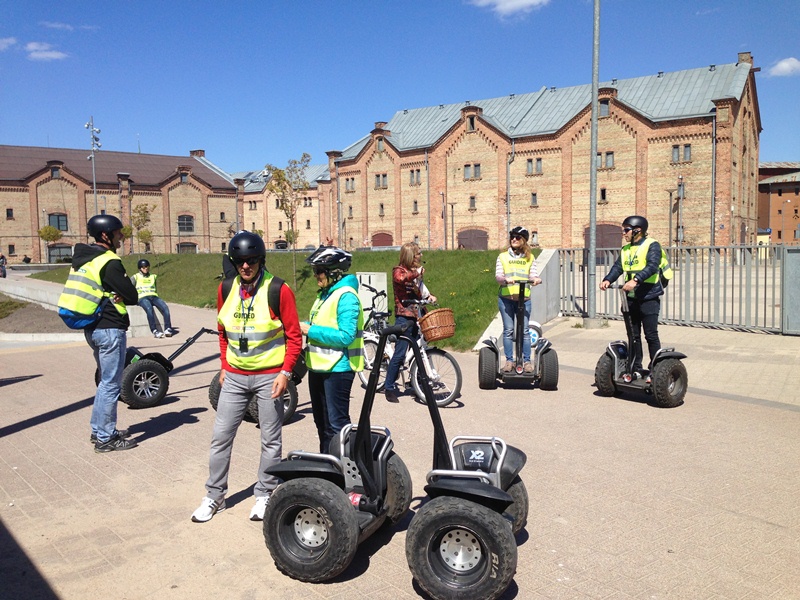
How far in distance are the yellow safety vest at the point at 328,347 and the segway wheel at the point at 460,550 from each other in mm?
1385

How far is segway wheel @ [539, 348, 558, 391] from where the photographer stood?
8.73 metres

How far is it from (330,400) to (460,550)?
1.52m

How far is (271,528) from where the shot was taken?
3.86 m

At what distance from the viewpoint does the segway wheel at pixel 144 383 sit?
26.6 ft

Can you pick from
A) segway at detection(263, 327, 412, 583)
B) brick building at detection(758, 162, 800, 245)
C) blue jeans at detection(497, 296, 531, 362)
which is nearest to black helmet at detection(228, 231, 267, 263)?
segway at detection(263, 327, 412, 583)

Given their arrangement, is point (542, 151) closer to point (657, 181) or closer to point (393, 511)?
point (657, 181)

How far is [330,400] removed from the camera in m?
4.71

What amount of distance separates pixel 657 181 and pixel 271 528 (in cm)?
4663

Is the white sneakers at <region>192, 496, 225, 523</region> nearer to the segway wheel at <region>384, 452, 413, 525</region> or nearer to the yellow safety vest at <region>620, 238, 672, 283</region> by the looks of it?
the segway wheel at <region>384, 452, 413, 525</region>

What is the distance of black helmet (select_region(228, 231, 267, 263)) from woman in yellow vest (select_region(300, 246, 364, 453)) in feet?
1.31

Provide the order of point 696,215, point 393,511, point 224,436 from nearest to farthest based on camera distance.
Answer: point 393,511 → point 224,436 → point 696,215

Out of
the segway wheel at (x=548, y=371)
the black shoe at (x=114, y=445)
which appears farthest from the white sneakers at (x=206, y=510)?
the segway wheel at (x=548, y=371)

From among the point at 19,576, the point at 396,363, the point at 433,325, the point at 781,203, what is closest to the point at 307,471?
the point at 19,576

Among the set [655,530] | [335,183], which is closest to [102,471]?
[655,530]
